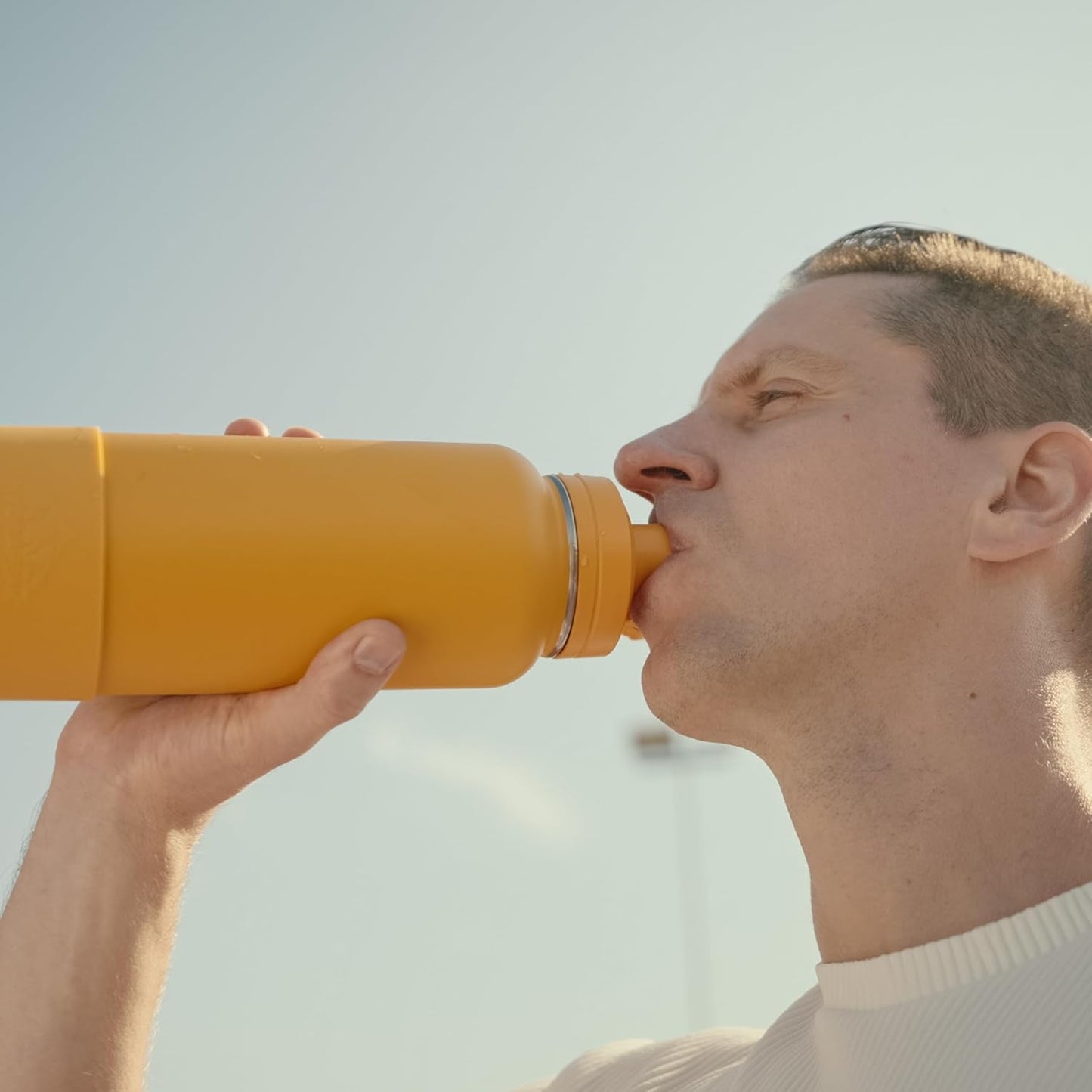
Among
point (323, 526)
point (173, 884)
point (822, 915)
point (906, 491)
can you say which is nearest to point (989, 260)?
point (906, 491)

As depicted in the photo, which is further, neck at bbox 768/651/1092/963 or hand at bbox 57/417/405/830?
neck at bbox 768/651/1092/963

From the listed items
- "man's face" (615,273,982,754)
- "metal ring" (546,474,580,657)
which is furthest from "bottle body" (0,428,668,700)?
"man's face" (615,273,982,754)

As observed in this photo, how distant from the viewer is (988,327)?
225cm

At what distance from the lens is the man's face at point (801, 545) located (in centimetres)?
192

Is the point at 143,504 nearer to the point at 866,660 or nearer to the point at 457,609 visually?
the point at 457,609

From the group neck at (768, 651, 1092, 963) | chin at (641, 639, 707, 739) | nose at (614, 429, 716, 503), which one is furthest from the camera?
nose at (614, 429, 716, 503)

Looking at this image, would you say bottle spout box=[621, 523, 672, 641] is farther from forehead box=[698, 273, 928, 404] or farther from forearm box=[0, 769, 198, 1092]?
forearm box=[0, 769, 198, 1092]

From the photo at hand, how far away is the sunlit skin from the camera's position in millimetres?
1866

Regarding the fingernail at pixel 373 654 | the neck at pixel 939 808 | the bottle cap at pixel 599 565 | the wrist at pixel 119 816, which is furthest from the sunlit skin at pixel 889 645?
the wrist at pixel 119 816

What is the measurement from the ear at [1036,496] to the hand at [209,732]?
1023 millimetres

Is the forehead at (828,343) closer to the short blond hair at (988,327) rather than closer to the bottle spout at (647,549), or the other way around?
the short blond hair at (988,327)

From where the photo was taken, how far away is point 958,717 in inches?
75.7

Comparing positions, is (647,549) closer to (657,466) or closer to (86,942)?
(657,466)

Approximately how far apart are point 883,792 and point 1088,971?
0.39 meters
